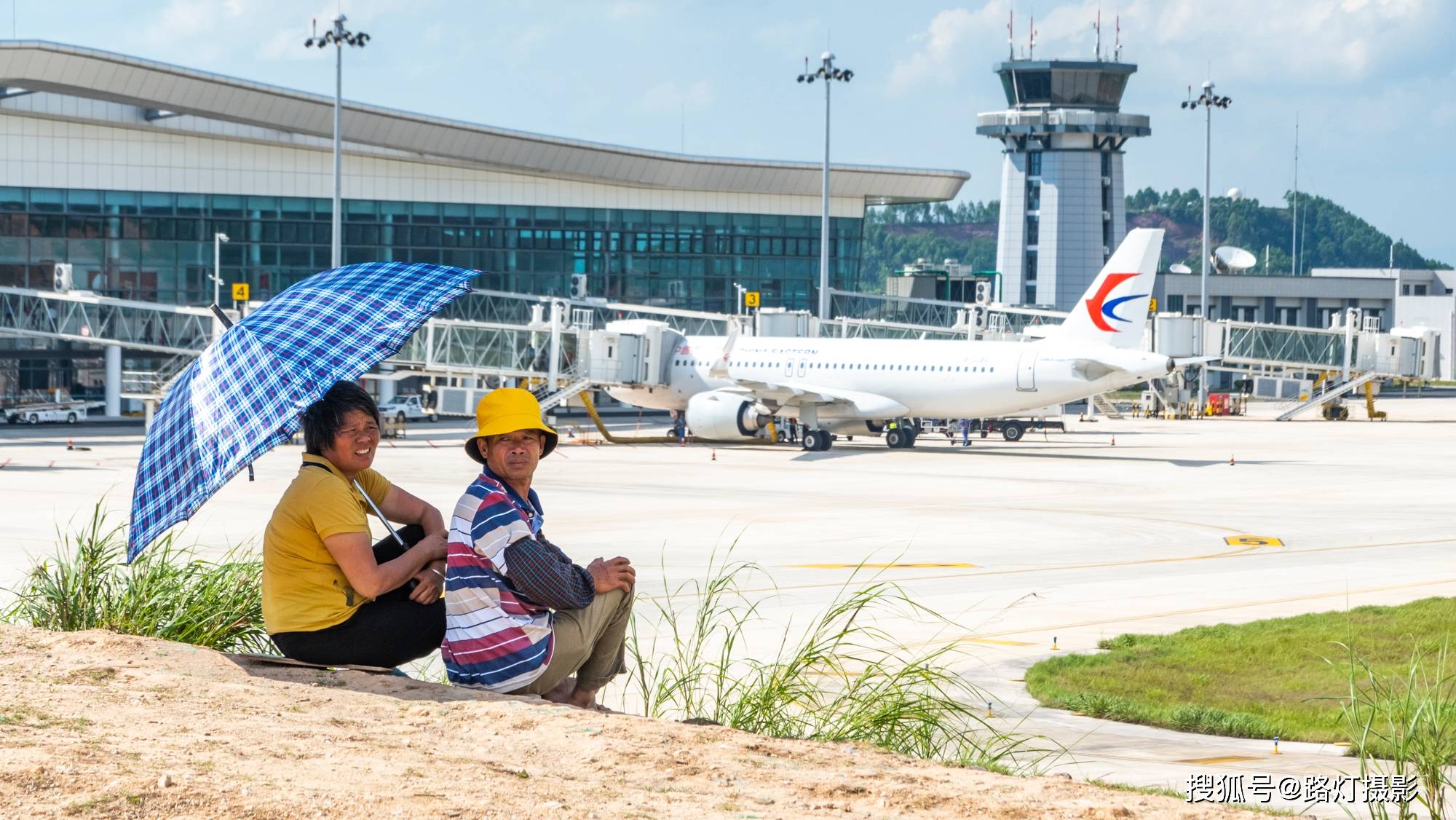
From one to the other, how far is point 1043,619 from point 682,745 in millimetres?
10316

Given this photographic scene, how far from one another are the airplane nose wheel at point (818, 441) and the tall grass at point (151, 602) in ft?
125

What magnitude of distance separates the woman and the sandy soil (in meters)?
0.24

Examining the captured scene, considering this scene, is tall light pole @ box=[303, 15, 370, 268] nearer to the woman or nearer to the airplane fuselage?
the airplane fuselage

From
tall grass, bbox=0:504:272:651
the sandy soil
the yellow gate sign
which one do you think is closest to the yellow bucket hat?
the sandy soil

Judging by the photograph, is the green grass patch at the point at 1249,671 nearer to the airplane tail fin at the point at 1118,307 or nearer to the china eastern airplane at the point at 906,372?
the china eastern airplane at the point at 906,372

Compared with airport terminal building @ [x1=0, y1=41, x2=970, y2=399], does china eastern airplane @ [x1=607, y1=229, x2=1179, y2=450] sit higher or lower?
lower

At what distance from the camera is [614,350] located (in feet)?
179

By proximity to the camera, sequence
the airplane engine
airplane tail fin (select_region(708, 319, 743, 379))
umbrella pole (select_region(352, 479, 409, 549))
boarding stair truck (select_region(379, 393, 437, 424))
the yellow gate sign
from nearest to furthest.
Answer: umbrella pole (select_region(352, 479, 409, 549))
the yellow gate sign
the airplane engine
airplane tail fin (select_region(708, 319, 743, 379))
boarding stair truck (select_region(379, 393, 437, 424))

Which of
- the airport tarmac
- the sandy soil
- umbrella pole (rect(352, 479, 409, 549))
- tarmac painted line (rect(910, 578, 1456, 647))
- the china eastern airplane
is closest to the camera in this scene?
the sandy soil

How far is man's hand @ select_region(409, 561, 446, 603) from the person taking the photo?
30.9ft

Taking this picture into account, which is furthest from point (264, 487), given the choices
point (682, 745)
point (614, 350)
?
point (682, 745)

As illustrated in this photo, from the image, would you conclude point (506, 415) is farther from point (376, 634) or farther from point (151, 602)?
point (151, 602)

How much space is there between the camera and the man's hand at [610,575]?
357 inches

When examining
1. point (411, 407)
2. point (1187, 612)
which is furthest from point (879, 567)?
point (411, 407)
